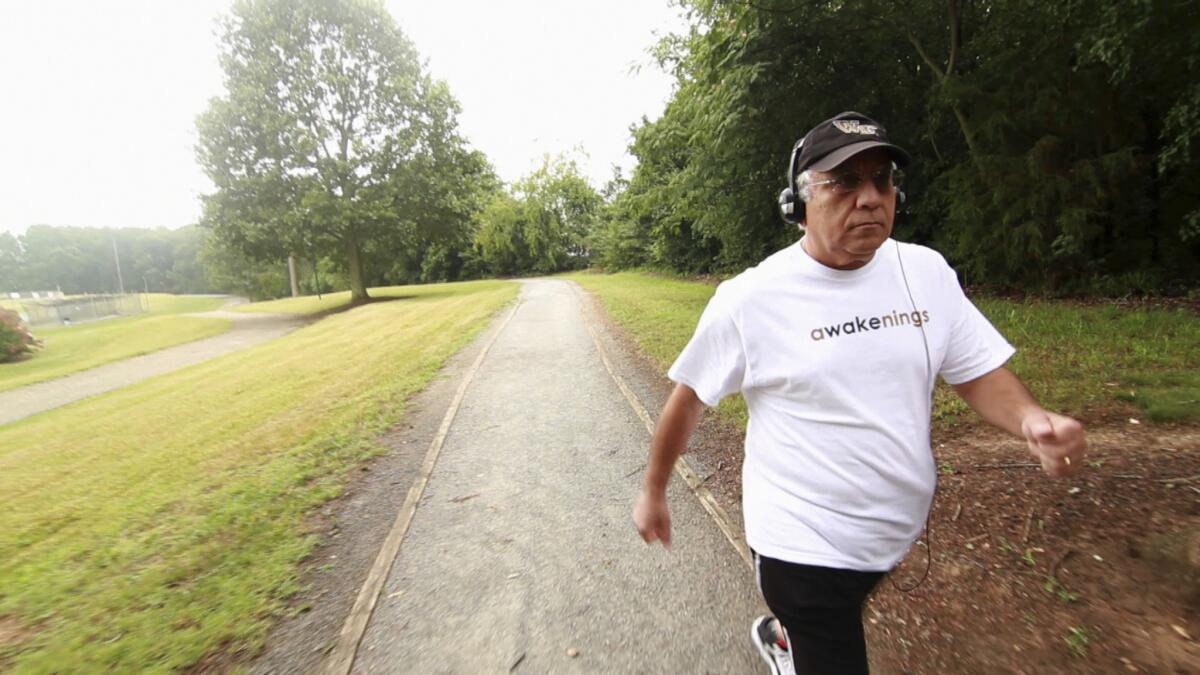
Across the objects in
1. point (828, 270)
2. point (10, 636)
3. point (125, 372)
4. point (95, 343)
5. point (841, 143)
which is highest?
point (841, 143)

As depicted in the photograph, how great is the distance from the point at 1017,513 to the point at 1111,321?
22.1ft

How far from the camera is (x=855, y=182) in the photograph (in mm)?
1545

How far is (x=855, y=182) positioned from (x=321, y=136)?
3035 cm

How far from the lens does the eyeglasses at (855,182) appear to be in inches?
60.4

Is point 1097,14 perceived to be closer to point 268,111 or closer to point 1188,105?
point 1188,105

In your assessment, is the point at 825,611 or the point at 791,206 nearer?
the point at 825,611

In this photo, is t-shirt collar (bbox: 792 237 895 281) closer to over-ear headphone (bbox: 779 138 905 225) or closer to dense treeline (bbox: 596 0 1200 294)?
over-ear headphone (bbox: 779 138 905 225)

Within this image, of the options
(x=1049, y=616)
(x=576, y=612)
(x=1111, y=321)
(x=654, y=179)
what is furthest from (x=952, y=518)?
(x=654, y=179)

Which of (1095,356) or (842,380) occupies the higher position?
(842,380)

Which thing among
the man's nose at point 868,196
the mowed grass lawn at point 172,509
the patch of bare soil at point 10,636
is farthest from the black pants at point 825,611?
the patch of bare soil at point 10,636

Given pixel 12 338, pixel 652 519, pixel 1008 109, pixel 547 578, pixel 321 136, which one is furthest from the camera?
pixel 321 136

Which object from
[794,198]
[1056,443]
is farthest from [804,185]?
[1056,443]

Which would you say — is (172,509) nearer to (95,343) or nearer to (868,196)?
(868,196)

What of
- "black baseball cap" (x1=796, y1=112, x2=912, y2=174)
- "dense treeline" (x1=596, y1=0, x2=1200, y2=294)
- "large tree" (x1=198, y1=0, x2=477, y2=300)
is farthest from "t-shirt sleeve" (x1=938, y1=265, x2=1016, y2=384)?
"large tree" (x1=198, y1=0, x2=477, y2=300)
